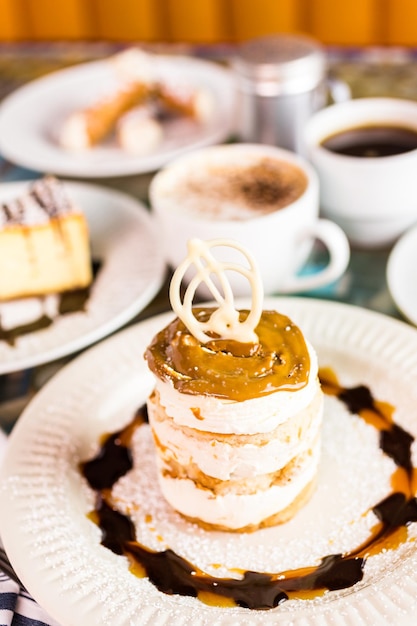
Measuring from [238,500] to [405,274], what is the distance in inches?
19.7

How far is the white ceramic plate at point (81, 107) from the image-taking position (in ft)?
5.36

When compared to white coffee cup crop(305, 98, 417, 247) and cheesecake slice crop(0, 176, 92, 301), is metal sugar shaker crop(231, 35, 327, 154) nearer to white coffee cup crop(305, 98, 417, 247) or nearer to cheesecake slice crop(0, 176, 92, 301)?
white coffee cup crop(305, 98, 417, 247)

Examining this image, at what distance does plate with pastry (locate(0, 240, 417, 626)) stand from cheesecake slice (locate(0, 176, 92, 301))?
1.15ft

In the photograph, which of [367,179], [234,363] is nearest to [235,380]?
[234,363]

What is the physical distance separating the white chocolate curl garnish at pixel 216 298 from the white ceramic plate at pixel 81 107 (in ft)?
2.60

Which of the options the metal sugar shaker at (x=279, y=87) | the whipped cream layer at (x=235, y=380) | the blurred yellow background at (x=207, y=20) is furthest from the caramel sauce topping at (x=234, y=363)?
the blurred yellow background at (x=207, y=20)

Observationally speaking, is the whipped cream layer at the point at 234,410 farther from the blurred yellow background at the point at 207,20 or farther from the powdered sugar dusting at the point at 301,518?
the blurred yellow background at the point at 207,20

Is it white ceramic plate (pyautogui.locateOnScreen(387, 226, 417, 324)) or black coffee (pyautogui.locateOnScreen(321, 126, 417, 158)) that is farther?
black coffee (pyautogui.locateOnScreen(321, 126, 417, 158))

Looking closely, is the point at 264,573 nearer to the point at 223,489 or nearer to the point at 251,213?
the point at 223,489

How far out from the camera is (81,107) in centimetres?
189

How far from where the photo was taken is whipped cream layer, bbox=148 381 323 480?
865 mm

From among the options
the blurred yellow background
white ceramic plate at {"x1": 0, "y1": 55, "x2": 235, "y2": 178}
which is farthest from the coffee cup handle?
the blurred yellow background

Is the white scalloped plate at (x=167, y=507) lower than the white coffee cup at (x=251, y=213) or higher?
lower

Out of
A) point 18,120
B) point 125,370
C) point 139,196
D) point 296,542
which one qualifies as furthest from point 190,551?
point 18,120
